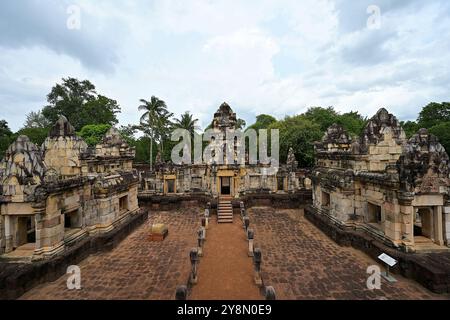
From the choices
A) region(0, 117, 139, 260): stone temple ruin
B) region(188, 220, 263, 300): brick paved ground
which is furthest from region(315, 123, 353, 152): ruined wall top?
region(0, 117, 139, 260): stone temple ruin

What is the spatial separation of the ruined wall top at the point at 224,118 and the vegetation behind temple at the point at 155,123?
11304mm

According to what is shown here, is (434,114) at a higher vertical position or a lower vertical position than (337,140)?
higher

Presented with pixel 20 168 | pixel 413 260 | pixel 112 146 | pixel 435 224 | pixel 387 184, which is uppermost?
pixel 112 146

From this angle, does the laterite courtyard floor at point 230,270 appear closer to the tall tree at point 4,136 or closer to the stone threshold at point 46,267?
the stone threshold at point 46,267

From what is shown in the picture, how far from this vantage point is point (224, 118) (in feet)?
66.9

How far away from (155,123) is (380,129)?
93.4 feet

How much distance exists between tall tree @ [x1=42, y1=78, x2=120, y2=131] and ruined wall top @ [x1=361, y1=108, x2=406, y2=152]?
42232mm

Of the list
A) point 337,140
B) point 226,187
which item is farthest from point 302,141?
point 337,140

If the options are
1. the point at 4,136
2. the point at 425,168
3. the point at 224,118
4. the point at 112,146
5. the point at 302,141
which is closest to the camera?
the point at 425,168

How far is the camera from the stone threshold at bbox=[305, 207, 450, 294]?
6699 mm

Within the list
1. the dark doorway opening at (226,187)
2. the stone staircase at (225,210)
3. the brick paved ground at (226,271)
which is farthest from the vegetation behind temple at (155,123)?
the brick paved ground at (226,271)

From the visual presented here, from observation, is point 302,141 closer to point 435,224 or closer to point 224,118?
point 224,118

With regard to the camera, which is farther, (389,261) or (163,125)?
(163,125)

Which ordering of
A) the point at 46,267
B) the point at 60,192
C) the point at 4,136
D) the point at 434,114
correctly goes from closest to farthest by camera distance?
1. the point at 46,267
2. the point at 60,192
3. the point at 4,136
4. the point at 434,114
